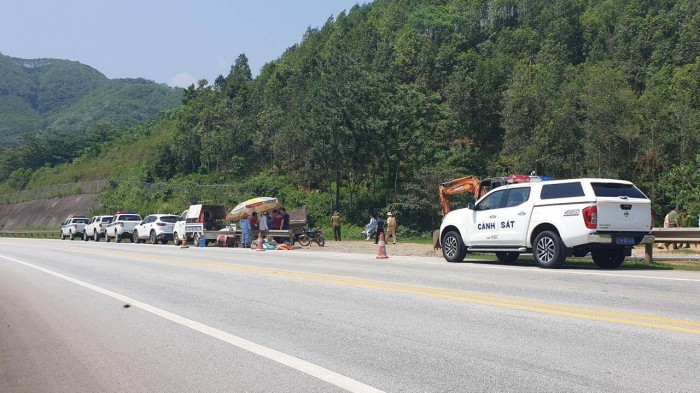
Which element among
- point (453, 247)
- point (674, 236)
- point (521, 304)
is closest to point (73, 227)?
point (453, 247)

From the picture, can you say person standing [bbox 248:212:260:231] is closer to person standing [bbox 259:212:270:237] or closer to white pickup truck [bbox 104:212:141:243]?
person standing [bbox 259:212:270:237]

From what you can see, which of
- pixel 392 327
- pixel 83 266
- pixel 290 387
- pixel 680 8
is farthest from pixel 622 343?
pixel 680 8

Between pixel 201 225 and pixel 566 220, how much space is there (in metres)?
24.3

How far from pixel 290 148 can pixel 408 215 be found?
2119cm

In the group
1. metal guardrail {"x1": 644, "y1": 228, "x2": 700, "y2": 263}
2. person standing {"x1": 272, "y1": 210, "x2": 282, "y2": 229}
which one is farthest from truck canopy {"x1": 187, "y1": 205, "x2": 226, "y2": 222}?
metal guardrail {"x1": 644, "y1": 228, "x2": 700, "y2": 263}

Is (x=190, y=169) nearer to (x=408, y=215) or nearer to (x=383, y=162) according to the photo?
(x=383, y=162)

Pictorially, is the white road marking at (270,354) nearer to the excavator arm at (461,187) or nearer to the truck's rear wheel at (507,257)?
the truck's rear wheel at (507,257)

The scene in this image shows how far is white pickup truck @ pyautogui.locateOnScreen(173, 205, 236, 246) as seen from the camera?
34500 mm

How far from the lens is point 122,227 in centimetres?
4291

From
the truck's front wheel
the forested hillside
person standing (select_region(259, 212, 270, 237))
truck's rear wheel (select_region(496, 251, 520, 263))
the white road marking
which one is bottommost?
the white road marking

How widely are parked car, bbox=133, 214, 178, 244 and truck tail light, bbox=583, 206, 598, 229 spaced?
29474mm

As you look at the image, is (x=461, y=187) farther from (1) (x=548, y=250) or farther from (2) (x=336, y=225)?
(2) (x=336, y=225)

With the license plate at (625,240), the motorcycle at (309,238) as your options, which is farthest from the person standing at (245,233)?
the license plate at (625,240)

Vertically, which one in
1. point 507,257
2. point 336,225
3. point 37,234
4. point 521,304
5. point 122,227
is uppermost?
point 37,234
